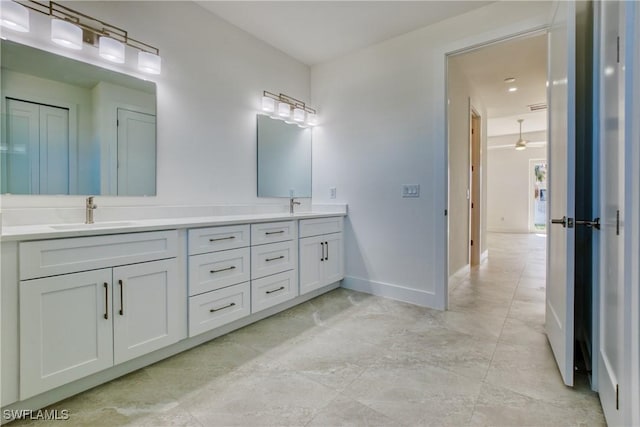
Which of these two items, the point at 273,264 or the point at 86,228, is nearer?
the point at 86,228

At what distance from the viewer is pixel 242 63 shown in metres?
2.84

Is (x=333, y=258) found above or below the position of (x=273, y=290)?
above

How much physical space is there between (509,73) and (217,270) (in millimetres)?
4045

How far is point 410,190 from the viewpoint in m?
2.84

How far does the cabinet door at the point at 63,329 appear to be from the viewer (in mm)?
1297

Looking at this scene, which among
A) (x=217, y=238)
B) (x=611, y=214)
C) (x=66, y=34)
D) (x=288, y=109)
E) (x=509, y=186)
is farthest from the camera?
(x=509, y=186)

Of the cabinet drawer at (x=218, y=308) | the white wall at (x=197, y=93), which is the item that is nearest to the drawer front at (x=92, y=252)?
the cabinet drawer at (x=218, y=308)

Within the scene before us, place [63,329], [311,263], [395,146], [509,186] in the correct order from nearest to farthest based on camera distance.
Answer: [63,329] < [311,263] < [395,146] < [509,186]

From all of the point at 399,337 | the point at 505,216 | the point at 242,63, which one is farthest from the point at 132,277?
the point at 505,216

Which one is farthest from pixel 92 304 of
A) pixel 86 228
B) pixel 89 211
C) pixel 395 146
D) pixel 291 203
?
pixel 395 146

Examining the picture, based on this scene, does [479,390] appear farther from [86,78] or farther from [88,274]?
[86,78]

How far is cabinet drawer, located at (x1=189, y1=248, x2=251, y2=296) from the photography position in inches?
75.2

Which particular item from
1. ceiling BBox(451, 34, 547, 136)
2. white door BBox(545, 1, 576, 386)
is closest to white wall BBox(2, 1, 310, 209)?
ceiling BBox(451, 34, 547, 136)

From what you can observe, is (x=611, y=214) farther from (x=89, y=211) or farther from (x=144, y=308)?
(x=89, y=211)
